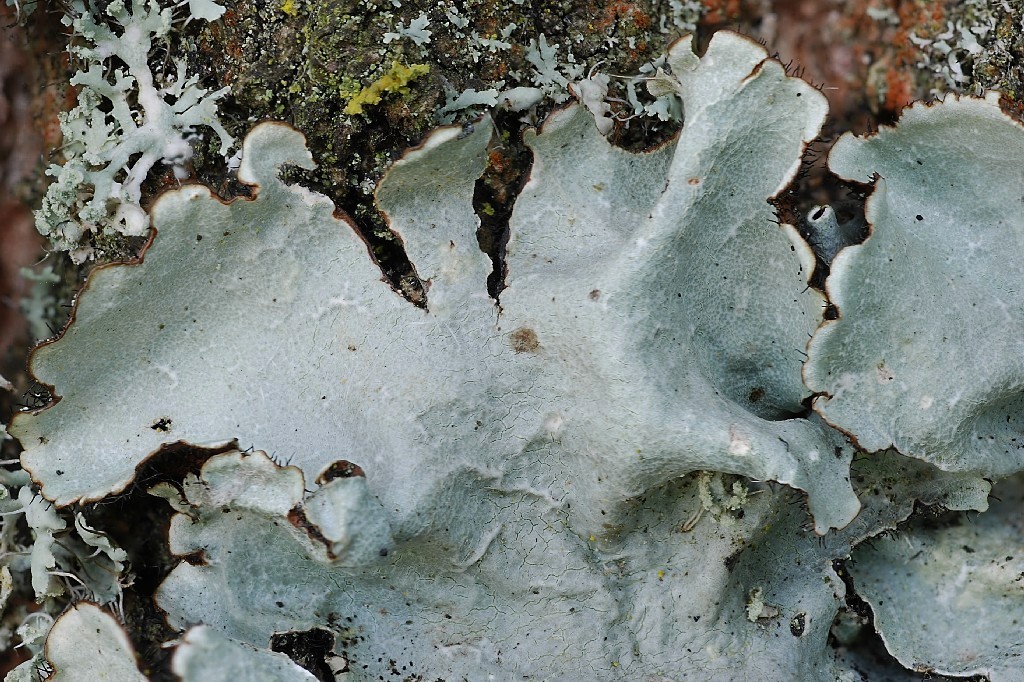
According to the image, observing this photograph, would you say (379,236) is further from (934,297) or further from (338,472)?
(934,297)

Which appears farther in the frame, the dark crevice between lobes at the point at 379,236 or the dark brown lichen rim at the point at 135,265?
the dark crevice between lobes at the point at 379,236

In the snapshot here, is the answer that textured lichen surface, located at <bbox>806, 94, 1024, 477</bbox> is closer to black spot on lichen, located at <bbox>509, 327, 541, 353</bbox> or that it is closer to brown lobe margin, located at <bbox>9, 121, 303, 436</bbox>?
black spot on lichen, located at <bbox>509, 327, 541, 353</bbox>

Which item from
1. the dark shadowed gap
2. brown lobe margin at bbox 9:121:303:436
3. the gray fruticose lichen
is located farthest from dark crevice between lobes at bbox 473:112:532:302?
the dark shadowed gap

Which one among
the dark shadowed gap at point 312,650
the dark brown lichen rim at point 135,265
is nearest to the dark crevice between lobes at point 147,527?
the dark brown lichen rim at point 135,265

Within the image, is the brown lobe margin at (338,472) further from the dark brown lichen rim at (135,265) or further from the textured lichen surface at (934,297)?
the textured lichen surface at (934,297)

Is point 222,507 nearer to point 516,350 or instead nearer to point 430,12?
point 516,350

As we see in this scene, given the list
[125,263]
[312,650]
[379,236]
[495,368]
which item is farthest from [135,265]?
[312,650]

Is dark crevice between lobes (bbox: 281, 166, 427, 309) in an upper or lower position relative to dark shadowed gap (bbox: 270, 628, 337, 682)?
upper
